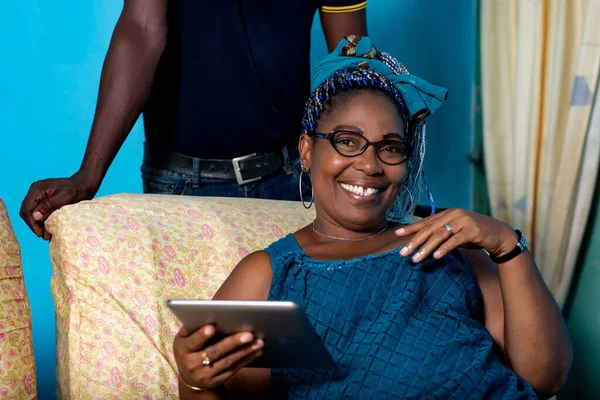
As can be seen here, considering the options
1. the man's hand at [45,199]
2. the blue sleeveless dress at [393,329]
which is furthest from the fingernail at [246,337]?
the man's hand at [45,199]

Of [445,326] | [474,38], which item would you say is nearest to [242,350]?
[445,326]

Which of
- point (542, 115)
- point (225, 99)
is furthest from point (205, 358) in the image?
point (542, 115)

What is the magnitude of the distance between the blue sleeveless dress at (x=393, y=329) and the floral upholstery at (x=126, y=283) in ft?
1.05

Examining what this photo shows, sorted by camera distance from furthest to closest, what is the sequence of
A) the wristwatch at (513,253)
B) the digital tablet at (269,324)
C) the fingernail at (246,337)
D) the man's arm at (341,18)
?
the man's arm at (341,18), the wristwatch at (513,253), the fingernail at (246,337), the digital tablet at (269,324)

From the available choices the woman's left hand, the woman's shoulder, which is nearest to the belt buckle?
the woman's shoulder

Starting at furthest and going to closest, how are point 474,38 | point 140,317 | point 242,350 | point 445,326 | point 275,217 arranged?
point 474,38, point 275,217, point 140,317, point 445,326, point 242,350

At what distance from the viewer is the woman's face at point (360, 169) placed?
192 cm

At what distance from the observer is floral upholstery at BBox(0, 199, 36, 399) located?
1.88 metres

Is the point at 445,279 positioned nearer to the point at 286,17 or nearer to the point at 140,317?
the point at 140,317

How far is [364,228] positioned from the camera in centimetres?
201

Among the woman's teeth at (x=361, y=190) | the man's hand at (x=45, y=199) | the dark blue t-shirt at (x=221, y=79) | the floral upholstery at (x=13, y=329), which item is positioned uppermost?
the dark blue t-shirt at (x=221, y=79)

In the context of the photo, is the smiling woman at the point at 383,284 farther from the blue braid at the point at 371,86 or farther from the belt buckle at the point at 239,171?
the belt buckle at the point at 239,171

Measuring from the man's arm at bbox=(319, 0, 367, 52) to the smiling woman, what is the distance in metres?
0.68

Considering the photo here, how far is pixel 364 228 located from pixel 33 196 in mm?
828
